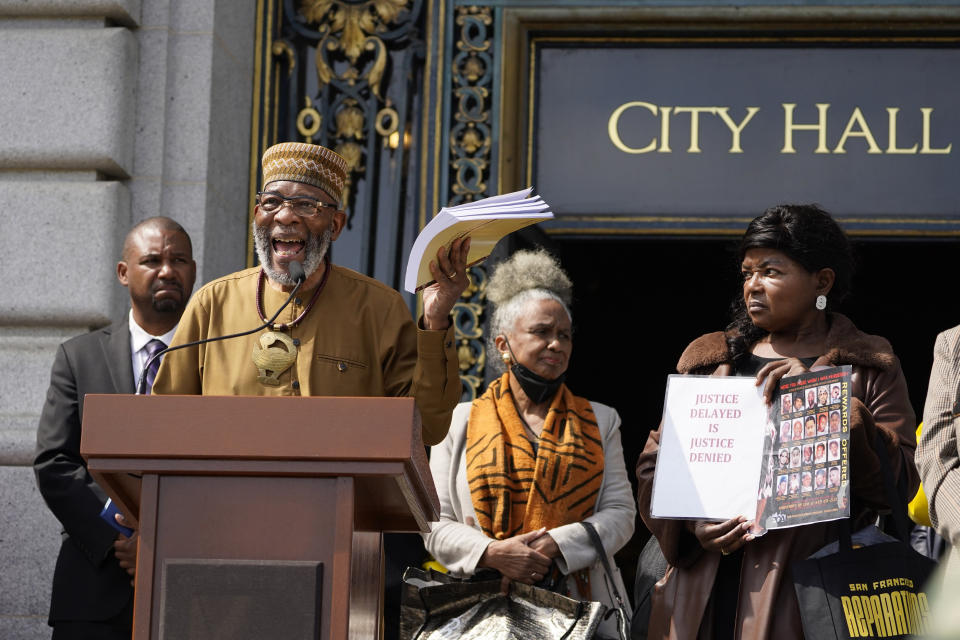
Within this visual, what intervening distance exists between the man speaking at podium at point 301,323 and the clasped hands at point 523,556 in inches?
48.1

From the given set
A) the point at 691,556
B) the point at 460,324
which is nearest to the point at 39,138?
the point at 460,324

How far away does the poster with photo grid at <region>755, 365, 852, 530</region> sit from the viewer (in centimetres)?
404

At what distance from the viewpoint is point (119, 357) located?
534cm

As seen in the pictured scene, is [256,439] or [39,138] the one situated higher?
[39,138]

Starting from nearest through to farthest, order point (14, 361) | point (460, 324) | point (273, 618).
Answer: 1. point (273, 618)
2. point (14, 361)
3. point (460, 324)

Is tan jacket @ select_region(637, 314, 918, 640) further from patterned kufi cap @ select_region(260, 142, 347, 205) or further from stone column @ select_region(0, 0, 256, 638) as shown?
stone column @ select_region(0, 0, 256, 638)

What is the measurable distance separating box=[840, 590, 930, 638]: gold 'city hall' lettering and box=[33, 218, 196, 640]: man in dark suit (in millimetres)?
2391

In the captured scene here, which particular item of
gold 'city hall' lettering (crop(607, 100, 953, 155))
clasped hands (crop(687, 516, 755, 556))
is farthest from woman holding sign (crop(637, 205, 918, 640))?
gold 'city hall' lettering (crop(607, 100, 953, 155))

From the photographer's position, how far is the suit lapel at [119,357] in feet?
17.4

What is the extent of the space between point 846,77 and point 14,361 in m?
4.04

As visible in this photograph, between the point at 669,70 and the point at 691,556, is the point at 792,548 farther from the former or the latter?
the point at 669,70

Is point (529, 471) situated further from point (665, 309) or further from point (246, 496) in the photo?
point (665, 309)

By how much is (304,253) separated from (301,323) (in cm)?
20

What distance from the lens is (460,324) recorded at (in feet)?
22.6
